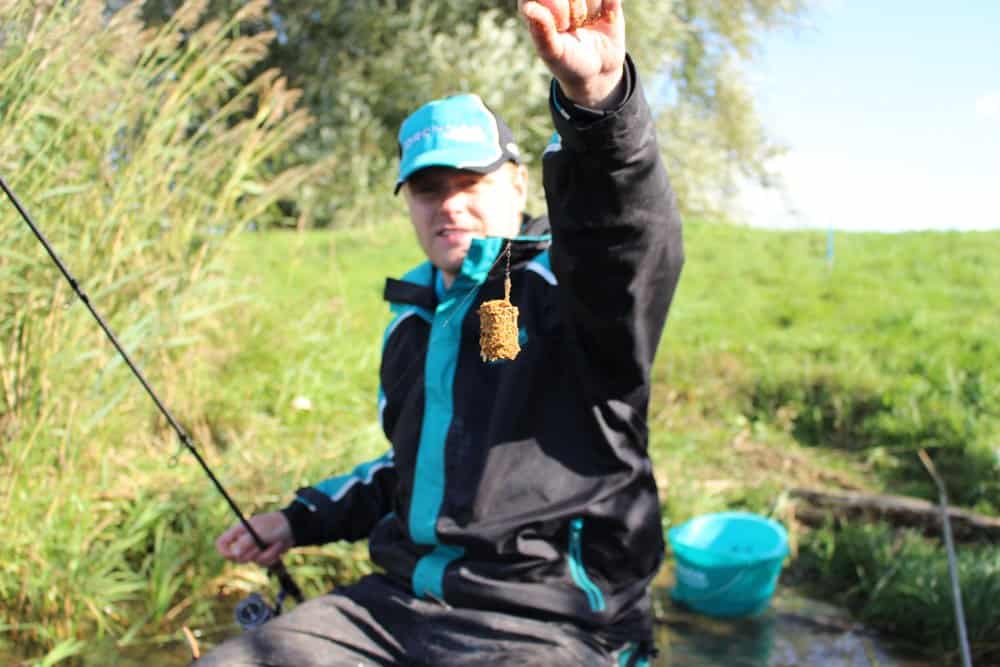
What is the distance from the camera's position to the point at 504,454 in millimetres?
2139

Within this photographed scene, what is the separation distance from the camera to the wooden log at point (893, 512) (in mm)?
4004

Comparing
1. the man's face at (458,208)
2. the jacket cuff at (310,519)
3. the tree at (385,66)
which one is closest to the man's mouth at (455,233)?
the man's face at (458,208)

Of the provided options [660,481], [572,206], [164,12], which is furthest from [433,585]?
[164,12]

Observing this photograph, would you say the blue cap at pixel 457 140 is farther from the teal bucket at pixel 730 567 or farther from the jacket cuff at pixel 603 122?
the teal bucket at pixel 730 567

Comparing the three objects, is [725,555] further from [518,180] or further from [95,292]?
[95,292]

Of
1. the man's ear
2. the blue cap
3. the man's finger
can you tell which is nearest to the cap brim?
the blue cap

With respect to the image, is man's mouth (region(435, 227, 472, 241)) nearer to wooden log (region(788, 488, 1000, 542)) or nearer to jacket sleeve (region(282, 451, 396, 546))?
jacket sleeve (region(282, 451, 396, 546))

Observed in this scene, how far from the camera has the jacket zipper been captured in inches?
83.1

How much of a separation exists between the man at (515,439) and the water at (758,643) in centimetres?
115

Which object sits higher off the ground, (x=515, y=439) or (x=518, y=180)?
(x=518, y=180)

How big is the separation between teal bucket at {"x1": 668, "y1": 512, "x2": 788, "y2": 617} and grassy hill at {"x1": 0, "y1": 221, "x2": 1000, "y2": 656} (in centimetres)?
33

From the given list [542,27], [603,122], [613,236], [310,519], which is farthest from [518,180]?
[310,519]

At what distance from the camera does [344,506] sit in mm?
2631

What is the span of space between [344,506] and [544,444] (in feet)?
2.46
